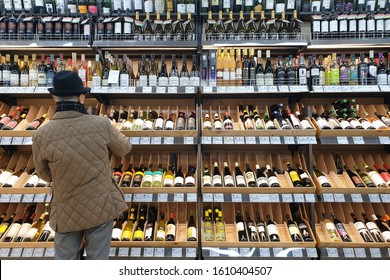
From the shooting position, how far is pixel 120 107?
347cm

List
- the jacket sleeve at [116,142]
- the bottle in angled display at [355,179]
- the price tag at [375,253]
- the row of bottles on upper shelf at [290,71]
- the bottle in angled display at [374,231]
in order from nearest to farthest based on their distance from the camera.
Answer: the jacket sleeve at [116,142], the price tag at [375,253], the bottle in angled display at [374,231], the bottle in angled display at [355,179], the row of bottles on upper shelf at [290,71]

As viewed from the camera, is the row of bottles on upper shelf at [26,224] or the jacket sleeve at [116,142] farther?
the row of bottles on upper shelf at [26,224]

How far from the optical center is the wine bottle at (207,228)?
9.35 feet

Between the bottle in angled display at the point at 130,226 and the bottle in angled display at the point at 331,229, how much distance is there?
172 centimetres

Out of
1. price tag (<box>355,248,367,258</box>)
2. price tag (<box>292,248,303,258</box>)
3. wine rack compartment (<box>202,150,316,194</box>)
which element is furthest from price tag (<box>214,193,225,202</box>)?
price tag (<box>355,248,367,258</box>)

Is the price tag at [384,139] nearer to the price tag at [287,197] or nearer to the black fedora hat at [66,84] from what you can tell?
the price tag at [287,197]

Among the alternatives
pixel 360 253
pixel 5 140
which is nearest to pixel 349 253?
pixel 360 253

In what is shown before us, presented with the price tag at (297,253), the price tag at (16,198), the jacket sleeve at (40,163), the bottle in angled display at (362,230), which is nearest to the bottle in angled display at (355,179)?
the bottle in angled display at (362,230)

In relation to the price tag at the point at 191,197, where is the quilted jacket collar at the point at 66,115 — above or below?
above

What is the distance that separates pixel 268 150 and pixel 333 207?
2.77ft

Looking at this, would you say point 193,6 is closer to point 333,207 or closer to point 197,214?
point 197,214

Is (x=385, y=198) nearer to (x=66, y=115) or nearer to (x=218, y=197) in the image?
(x=218, y=197)

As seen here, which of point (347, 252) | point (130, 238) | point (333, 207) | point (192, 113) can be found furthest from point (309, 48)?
point (130, 238)

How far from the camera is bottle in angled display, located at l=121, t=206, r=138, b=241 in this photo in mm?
2854
